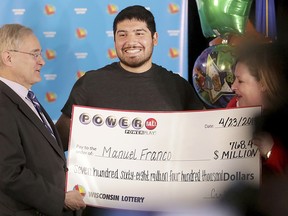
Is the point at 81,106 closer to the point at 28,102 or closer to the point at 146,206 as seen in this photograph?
the point at 28,102

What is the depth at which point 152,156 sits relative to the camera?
2.81 meters

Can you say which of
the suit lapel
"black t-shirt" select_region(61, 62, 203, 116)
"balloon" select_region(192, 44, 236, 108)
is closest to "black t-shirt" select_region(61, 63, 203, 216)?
"black t-shirt" select_region(61, 62, 203, 116)

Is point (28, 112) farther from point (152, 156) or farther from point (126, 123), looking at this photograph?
point (152, 156)

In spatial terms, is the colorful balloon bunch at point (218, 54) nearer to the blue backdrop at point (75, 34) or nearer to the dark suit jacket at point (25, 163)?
the blue backdrop at point (75, 34)

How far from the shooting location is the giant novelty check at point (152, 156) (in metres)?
2.72

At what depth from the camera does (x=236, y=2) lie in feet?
11.5

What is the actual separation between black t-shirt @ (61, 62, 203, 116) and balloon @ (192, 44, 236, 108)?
0.31 m

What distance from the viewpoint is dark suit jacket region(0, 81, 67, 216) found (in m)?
2.43

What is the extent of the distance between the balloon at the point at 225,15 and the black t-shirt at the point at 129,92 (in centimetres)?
59

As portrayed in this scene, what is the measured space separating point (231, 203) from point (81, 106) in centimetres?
130

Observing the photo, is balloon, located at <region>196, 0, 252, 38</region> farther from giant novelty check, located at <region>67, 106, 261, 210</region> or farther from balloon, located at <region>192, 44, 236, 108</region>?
giant novelty check, located at <region>67, 106, 261, 210</region>

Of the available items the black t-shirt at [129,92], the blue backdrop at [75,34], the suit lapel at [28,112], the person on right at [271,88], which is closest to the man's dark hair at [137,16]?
the black t-shirt at [129,92]

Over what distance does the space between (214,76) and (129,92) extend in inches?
26.4

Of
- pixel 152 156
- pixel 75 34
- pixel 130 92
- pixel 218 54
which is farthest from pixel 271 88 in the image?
pixel 75 34
